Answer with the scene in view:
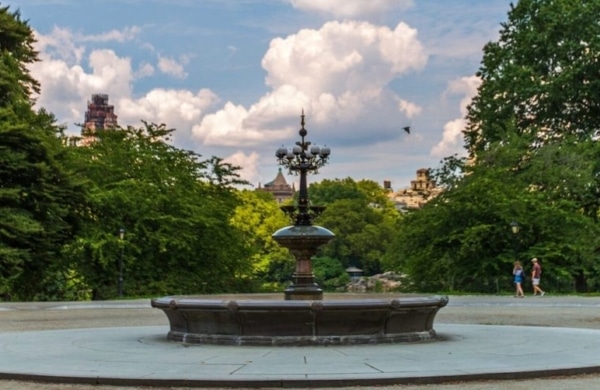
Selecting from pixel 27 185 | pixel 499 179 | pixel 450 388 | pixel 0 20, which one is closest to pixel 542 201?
pixel 499 179

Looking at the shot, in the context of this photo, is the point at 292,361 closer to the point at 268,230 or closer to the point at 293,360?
the point at 293,360

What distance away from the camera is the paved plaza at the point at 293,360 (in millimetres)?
10539

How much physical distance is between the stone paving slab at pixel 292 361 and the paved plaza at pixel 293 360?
0.01 m

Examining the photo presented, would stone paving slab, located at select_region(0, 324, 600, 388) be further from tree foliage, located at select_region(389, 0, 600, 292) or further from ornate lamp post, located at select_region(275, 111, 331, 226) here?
tree foliage, located at select_region(389, 0, 600, 292)

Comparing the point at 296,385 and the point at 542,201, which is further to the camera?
the point at 542,201

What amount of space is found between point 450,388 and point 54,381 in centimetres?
479

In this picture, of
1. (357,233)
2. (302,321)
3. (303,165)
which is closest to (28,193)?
(303,165)

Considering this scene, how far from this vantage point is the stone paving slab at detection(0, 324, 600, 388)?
10.5 meters

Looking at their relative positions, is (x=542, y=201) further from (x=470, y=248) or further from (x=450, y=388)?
(x=450, y=388)

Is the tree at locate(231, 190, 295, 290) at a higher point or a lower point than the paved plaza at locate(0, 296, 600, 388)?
higher

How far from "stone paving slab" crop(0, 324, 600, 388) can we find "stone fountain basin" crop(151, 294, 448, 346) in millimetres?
401

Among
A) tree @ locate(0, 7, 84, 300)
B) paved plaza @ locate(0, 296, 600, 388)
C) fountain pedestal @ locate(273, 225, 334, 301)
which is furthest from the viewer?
tree @ locate(0, 7, 84, 300)

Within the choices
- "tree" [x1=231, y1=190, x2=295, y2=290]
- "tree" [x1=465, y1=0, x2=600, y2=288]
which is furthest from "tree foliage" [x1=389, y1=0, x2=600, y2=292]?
"tree" [x1=231, y1=190, x2=295, y2=290]

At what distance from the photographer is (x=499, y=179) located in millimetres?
43344
